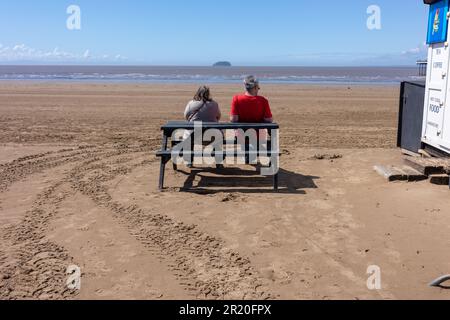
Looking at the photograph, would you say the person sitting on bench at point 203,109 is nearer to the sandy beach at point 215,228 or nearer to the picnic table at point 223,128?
the picnic table at point 223,128

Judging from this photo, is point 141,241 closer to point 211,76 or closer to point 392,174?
point 392,174

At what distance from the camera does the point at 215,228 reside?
470 cm

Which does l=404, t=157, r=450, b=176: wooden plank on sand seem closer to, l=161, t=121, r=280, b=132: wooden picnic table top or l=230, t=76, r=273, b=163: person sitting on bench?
l=161, t=121, r=280, b=132: wooden picnic table top

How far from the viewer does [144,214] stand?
5.12 m

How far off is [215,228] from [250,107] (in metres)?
2.53

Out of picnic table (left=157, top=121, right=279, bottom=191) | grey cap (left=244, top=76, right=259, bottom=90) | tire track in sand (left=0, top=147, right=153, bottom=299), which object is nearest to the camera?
tire track in sand (left=0, top=147, right=153, bottom=299)

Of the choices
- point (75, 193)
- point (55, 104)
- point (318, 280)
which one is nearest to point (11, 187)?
point (75, 193)

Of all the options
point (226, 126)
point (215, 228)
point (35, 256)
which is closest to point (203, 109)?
point (226, 126)

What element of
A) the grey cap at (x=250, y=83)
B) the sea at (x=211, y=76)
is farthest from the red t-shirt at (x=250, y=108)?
the sea at (x=211, y=76)

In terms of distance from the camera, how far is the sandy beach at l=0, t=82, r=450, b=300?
355 cm

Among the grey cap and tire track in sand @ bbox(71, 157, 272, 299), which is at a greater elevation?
the grey cap

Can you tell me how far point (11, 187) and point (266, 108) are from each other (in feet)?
12.4

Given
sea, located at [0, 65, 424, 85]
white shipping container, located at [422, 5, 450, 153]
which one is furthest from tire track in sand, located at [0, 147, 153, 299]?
sea, located at [0, 65, 424, 85]

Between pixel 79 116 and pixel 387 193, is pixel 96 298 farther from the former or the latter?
pixel 79 116
